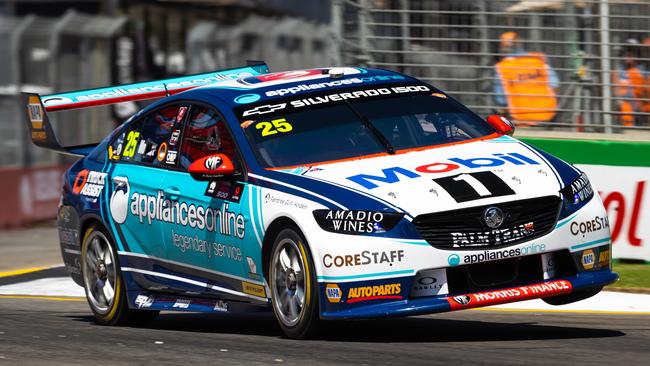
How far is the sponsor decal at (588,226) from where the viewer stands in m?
8.00

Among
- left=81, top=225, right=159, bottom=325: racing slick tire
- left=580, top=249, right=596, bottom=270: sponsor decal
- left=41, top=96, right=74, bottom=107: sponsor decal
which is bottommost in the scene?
left=81, top=225, right=159, bottom=325: racing slick tire

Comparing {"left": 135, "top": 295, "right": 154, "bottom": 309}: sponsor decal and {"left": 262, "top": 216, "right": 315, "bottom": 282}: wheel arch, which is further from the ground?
{"left": 262, "top": 216, "right": 315, "bottom": 282}: wheel arch

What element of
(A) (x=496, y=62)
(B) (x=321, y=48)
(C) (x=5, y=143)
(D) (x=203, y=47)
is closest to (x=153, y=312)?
(A) (x=496, y=62)

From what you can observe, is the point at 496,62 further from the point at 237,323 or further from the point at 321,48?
the point at 321,48

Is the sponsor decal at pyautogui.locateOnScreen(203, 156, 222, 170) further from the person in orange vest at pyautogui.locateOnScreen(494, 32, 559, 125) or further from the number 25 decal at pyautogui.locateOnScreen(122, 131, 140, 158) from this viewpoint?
the person in orange vest at pyautogui.locateOnScreen(494, 32, 559, 125)

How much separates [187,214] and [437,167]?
1723mm

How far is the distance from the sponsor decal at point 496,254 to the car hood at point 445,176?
0.26m

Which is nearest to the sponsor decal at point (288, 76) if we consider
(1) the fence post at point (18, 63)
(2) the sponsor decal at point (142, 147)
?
(2) the sponsor decal at point (142, 147)

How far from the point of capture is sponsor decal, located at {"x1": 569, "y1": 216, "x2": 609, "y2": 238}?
8000mm

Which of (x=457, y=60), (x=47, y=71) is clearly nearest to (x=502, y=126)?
(x=457, y=60)

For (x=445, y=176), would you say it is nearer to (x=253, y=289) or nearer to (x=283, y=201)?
(x=283, y=201)

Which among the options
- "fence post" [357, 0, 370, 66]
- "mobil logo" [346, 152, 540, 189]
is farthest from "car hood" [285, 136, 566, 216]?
"fence post" [357, 0, 370, 66]

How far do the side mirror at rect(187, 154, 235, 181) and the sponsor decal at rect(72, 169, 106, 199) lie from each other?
166 centimetres

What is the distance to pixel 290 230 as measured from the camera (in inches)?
312
